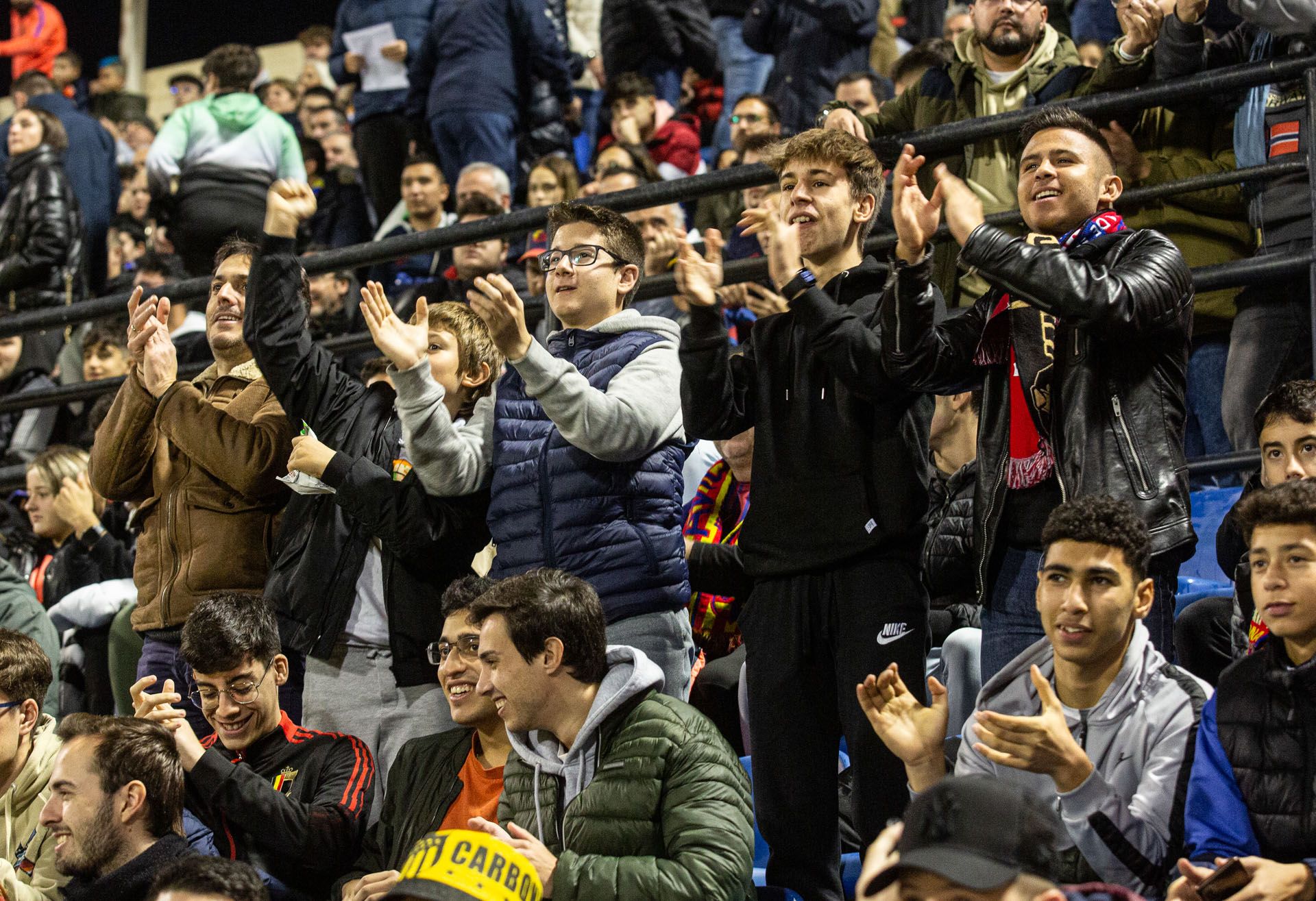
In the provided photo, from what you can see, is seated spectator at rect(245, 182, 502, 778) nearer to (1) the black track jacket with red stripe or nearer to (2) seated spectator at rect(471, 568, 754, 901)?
(1) the black track jacket with red stripe

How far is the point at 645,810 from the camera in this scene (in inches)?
136

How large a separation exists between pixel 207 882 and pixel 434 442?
54.5 inches

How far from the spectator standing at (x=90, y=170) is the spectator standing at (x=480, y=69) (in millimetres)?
2485

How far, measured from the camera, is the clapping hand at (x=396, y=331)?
165 inches

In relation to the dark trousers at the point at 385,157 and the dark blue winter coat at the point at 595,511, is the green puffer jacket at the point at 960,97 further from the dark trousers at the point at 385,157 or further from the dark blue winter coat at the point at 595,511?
the dark trousers at the point at 385,157

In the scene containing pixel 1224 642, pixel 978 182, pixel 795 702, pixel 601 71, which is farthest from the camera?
pixel 601 71

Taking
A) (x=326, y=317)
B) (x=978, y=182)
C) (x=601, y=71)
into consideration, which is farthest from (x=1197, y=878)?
(x=601, y=71)

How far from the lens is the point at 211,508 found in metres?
4.73

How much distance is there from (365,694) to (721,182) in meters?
1.87

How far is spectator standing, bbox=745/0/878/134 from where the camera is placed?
9141 millimetres

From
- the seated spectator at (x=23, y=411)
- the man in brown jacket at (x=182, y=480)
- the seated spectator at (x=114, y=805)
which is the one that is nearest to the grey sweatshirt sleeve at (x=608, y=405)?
the man in brown jacket at (x=182, y=480)

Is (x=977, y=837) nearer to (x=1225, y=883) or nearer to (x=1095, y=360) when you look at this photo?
(x=1225, y=883)

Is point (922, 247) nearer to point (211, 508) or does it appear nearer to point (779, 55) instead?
point (211, 508)

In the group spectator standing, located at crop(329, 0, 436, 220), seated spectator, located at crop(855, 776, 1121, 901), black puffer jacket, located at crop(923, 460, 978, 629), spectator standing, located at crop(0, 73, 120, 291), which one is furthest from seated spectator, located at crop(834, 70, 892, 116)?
seated spectator, located at crop(855, 776, 1121, 901)
